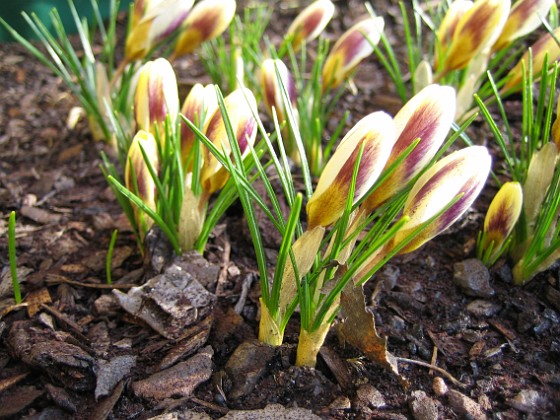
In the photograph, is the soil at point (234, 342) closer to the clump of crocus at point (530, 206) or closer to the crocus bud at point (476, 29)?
the clump of crocus at point (530, 206)

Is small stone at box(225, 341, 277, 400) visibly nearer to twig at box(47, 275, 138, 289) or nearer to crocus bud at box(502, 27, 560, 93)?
twig at box(47, 275, 138, 289)

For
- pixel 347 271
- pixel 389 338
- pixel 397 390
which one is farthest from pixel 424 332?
pixel 347 271

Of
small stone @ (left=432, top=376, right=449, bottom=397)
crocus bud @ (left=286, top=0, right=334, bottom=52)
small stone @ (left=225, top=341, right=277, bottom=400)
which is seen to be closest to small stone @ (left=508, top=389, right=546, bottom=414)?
small stone @ (left=432, top=376, right=449, bottom=397)

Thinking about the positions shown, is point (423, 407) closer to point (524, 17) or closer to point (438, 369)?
point (438, 369)

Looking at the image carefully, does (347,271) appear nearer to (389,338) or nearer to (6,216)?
(389,338)

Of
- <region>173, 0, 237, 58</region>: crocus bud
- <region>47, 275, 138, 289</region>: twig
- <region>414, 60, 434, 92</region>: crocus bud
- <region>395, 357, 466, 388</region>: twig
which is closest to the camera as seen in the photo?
<region>395, 357, 466, 388</region>: twig

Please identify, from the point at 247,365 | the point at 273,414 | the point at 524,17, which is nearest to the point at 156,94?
the point at 247,365

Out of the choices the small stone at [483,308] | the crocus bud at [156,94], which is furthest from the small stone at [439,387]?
the crocus bud at [156,94]
